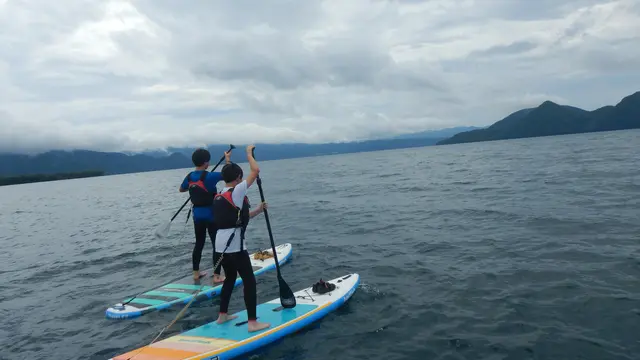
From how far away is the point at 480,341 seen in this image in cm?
677

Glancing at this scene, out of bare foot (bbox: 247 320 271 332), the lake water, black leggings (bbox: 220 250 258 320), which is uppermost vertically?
black leggings (bbox: 220 250 258 320)

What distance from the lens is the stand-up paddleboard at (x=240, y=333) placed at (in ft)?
21.6

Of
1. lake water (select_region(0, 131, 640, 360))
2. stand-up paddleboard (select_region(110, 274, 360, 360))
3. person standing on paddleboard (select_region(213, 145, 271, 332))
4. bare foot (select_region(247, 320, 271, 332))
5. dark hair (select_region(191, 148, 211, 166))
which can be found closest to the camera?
stand-up paddleboard (select_region(110, 274, 360, 360))

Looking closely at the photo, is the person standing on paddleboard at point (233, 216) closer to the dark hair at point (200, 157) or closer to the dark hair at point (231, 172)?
the dark hair at point (231, 172)

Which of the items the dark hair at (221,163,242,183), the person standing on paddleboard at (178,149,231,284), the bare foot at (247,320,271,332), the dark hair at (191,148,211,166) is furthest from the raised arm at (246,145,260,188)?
the bare foot at (247,320,271,332)

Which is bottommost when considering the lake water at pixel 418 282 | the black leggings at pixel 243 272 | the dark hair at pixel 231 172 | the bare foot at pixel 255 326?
the lake water at pixel 418 282

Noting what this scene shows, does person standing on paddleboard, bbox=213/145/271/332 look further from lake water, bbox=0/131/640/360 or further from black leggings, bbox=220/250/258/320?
lake water, bbox=0/131/640/360

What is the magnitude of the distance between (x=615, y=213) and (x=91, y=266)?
20.4 meters

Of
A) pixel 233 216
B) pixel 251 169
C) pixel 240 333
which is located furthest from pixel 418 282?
pixel 251 169

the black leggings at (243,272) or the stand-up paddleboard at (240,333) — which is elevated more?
the black leggings at (243,272)

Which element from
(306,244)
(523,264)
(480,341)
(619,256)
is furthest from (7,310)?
(619,256)

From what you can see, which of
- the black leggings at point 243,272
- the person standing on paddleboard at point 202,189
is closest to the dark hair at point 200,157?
the person standing on paddleboard at point 202,189

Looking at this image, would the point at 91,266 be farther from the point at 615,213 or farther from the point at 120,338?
the point at 615,213

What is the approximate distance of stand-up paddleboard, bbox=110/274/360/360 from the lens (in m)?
6.59
